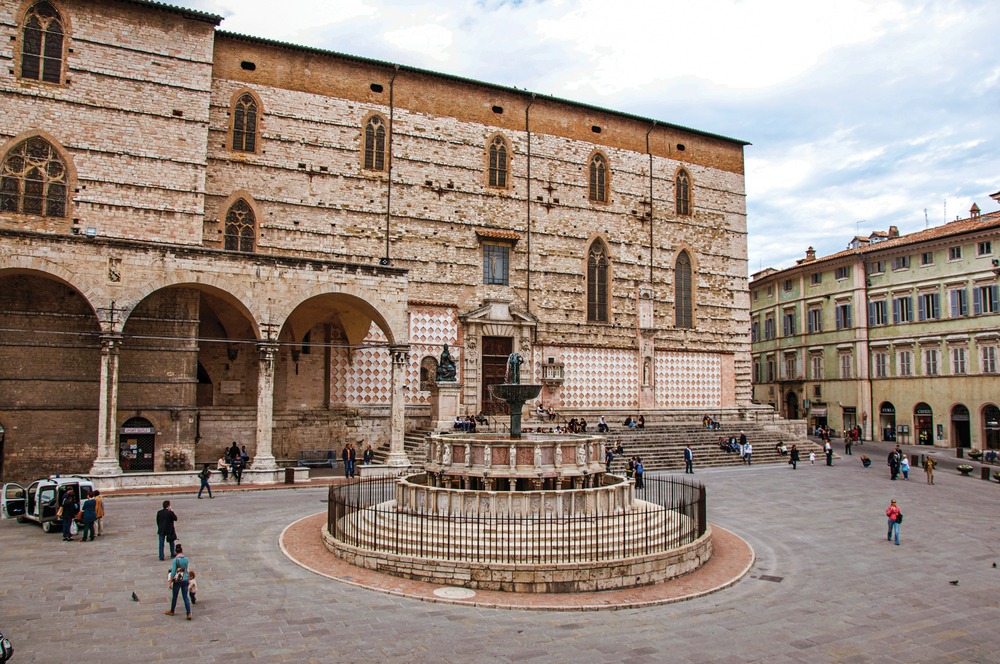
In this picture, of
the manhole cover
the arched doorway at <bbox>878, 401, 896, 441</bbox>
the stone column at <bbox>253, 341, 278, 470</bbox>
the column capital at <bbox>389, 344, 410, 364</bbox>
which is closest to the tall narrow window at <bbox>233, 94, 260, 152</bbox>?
the stone column at <bbox>253, 341, 278, 470</bbox>

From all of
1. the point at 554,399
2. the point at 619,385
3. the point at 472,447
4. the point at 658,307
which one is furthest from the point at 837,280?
the point at 472,447

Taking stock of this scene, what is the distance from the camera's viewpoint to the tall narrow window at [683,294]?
1389 inches

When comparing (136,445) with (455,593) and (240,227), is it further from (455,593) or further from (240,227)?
(455,593)

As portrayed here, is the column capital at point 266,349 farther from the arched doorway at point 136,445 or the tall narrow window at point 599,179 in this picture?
the tall narrow window at point 599,179

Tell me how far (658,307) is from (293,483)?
20002mm

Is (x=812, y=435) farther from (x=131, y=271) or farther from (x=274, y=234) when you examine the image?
(x=131, y=271)

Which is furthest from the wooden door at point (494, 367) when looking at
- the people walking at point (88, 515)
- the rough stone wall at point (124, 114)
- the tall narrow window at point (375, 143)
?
the people walking at point (88, 515)

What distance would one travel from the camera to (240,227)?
26469 mm

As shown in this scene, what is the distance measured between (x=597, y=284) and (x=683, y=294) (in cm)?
524

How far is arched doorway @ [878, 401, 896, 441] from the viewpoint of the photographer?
40719mm

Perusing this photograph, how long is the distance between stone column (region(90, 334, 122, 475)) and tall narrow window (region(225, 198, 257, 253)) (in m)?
6.78

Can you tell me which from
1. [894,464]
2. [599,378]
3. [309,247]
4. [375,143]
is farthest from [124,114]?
[894,464]

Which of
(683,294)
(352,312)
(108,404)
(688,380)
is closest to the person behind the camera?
(108,404)

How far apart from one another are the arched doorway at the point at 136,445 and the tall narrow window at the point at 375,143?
1297 centimetres
